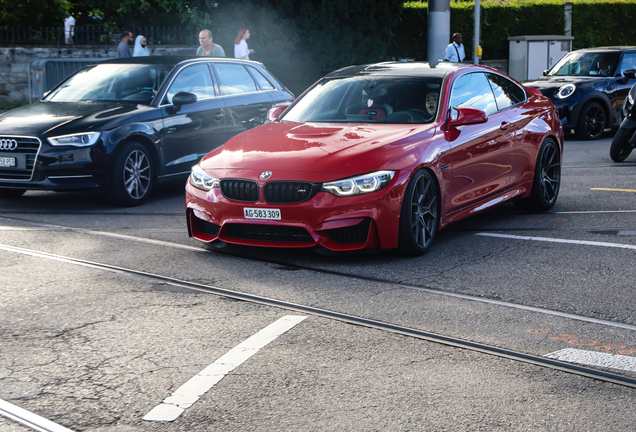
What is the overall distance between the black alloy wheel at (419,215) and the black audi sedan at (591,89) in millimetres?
9843

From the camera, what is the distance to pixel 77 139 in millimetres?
8859

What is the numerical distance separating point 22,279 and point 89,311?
3.54ft

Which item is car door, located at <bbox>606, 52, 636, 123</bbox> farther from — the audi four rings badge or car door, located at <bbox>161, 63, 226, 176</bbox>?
the audi four rings badge

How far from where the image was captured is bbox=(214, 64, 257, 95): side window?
10.9m

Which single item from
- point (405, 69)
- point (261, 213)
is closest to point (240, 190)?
point (261, 213)

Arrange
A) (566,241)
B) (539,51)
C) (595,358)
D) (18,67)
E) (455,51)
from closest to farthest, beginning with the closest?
(595,358) < (566,241) < (18,67) < (455,51) < (539,51)

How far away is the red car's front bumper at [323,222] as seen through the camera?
623cm

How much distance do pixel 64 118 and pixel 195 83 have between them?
1.87 meters

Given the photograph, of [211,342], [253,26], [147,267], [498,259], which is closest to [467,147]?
[498,259]

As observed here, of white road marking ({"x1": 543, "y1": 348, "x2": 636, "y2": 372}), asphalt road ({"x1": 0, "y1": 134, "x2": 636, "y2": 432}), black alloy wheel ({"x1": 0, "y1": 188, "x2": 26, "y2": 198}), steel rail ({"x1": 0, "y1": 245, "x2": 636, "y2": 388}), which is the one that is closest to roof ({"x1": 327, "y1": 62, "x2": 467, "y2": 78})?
asphalt road ({"x1": 0, "y1": 134, "x2": 636, "y2": 432})

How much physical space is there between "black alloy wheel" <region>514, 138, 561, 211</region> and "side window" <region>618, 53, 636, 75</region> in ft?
28.0

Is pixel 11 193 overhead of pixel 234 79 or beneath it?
beneath

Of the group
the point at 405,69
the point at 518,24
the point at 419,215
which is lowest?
the point at 419,215

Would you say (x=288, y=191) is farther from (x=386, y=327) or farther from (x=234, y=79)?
(x=234, y=79)
